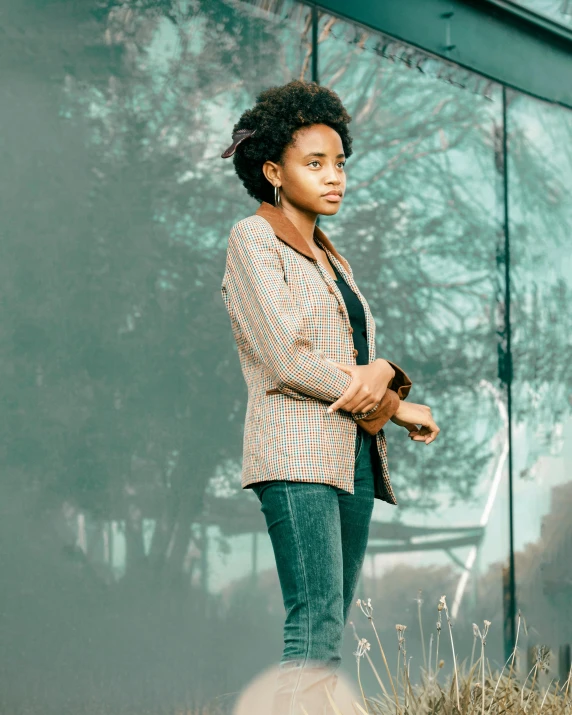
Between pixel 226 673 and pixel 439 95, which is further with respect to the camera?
pixel 439 95

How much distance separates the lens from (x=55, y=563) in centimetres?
281

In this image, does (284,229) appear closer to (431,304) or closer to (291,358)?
(291,358)

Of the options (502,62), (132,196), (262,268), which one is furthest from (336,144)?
(502,62)

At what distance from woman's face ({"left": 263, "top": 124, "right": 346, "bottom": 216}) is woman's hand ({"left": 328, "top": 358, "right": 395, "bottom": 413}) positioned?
38 cm

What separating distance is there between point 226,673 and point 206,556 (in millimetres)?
405

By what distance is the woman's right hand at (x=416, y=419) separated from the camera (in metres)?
→ 1.97

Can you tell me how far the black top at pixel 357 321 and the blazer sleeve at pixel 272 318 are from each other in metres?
0.19

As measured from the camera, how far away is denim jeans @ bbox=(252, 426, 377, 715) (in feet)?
5.62

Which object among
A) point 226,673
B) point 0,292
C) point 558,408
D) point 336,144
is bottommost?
point 226,673

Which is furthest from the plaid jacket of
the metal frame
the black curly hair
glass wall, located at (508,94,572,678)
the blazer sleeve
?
glass wall, located at (508,94,572,678)

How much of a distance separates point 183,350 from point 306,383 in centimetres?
144

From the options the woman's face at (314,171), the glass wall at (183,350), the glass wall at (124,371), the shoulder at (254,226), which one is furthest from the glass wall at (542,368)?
the shoulder at (254,226)

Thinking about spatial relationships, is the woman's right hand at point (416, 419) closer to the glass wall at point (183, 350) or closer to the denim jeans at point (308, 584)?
the denim jeans at point (308, 584)

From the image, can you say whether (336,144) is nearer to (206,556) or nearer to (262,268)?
(262,268)
